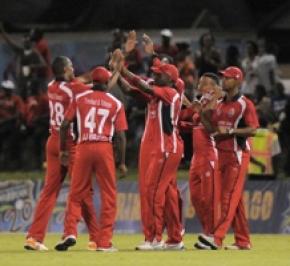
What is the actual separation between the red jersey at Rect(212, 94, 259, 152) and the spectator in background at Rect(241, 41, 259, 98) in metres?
7.15

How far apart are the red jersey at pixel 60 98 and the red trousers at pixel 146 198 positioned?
1101mm

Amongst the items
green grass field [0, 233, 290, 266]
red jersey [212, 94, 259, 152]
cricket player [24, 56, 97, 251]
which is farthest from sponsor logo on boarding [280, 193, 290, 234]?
cricket player [24, 56, 97, 251]

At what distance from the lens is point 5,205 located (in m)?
22.3

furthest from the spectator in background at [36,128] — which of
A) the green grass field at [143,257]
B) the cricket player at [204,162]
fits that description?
the cricket player at [204,162]

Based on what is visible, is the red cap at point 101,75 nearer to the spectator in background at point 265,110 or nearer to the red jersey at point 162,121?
the red jersey at point 162,121

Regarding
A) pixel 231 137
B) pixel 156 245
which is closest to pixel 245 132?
pixel 231 137

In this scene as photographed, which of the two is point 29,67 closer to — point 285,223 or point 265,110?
point 265,110

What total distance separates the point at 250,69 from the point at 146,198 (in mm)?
8292

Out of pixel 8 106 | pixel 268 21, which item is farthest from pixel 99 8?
pixel 8 106

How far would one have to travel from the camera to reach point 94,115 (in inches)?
668

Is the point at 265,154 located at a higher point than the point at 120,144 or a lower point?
higher

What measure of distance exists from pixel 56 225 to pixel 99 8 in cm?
843

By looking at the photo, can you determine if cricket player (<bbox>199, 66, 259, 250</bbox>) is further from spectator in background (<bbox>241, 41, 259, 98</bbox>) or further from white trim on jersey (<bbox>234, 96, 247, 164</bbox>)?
spectator in background (<bbox>241, 41, 259, 98</bbox>)

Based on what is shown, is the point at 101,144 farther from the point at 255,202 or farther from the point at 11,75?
the point at 11,75
